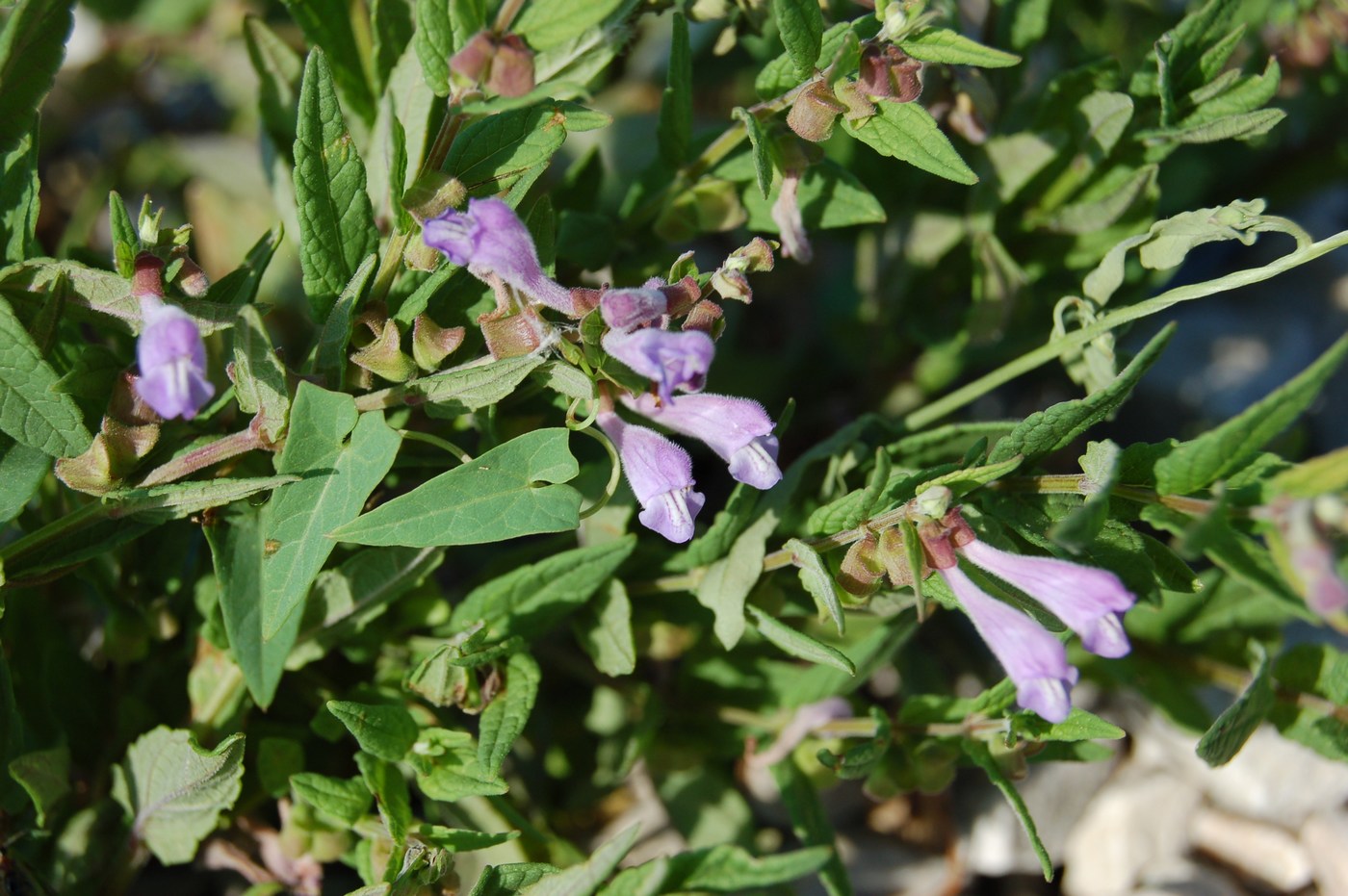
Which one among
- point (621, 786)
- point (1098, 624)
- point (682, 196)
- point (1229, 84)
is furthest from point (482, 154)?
point (621, 786)

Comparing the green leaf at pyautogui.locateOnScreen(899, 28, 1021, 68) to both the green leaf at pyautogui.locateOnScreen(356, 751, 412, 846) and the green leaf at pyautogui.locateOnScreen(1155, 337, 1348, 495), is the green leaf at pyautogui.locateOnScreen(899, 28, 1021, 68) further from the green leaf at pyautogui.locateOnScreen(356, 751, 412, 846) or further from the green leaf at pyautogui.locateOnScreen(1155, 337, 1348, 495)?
the green leaf at pyautogui.locateOnScreen(356, 751, 412, 846)

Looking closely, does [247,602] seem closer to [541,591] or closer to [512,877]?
[541,591]

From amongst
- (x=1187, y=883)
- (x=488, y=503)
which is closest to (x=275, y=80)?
(x=488, y=503)

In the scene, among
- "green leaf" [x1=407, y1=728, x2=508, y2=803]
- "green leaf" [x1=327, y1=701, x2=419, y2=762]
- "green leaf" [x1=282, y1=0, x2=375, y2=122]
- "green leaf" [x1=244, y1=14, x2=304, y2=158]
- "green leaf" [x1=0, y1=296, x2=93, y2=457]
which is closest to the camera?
"green leaf" [x1=0, y1=296, x2=93, y2=457]

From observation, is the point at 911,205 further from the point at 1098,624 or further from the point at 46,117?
the point at 46,117

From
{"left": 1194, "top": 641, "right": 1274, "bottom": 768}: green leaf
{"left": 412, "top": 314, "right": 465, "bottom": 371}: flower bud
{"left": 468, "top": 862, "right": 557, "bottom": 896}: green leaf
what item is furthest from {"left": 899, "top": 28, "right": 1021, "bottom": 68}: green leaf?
{"left": 468, "top": 862, "right": 557, "bottom": 896}: green leaf
